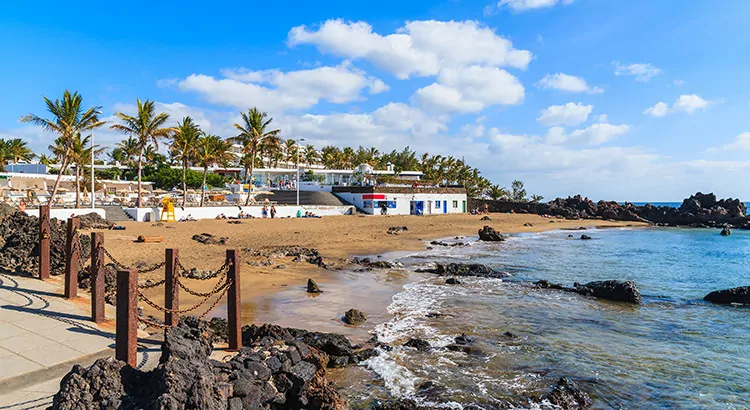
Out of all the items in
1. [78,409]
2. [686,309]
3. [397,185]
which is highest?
[397,185]

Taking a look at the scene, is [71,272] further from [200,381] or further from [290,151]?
[290,151]

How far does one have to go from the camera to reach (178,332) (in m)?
6.29

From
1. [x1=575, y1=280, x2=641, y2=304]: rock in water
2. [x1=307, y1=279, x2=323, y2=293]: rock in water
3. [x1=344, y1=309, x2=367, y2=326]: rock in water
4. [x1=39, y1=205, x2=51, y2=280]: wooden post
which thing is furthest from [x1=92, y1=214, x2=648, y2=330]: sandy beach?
[x1=575, y1=280, x2=641, y2=304]: rock in water

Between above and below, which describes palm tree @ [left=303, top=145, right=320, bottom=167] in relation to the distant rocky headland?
above

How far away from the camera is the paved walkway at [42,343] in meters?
5.72

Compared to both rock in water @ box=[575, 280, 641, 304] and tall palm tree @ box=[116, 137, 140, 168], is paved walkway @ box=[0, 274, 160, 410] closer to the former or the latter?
rock in water @ box=[575, 280, 641, 304]

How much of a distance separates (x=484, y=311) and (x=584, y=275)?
1096 cm

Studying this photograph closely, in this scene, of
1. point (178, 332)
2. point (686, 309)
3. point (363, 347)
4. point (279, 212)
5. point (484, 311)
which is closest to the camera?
point (178, 332)

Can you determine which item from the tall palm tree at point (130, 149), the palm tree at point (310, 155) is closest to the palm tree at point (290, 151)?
the palm tree at point (310, 155)

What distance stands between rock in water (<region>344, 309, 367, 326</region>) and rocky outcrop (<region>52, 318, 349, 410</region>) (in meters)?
3.46

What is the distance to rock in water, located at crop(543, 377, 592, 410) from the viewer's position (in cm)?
748

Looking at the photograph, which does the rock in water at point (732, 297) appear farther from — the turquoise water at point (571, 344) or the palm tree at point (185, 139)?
the palm tree at point (185, 139)

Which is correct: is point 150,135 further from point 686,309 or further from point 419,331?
point 686,309

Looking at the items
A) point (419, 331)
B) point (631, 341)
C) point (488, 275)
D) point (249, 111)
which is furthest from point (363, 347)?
point (249, 111)
